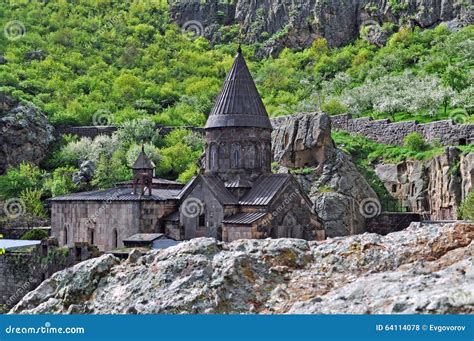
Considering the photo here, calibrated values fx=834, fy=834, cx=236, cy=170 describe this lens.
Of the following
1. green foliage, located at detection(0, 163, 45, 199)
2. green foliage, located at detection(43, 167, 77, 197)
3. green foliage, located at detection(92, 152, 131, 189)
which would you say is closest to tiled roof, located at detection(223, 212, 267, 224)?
green foliage, located at detection(92, 152, 131, 189)

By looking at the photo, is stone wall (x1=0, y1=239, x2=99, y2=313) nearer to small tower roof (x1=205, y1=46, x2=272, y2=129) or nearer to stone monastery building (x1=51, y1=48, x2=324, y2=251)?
stone monastery building (x1=51, y1=48, x2=324, y2=251)

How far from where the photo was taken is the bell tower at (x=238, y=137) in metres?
30.7

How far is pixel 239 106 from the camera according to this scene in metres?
30.9

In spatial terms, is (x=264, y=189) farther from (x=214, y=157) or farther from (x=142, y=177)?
(x=142, y=177)

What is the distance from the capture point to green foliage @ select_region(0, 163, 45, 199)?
50.1 meters

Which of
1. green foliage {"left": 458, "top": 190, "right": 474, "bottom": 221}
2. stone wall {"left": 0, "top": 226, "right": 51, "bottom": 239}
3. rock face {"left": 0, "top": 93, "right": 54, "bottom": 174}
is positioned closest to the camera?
green foliage {"left": 458, "top": 190, "right": 474, "bottom": 221}

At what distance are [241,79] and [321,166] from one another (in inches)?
321

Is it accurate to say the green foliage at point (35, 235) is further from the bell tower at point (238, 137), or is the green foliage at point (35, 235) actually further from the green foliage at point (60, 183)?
the bell tower at point (238, 137)

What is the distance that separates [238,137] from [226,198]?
2.53m

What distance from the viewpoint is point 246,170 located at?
30.8m

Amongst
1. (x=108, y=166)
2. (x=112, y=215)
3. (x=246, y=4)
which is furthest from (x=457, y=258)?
(x=246, y=4)

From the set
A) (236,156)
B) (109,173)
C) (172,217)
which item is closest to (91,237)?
(172,217)

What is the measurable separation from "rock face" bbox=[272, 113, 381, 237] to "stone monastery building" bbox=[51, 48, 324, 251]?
534cm

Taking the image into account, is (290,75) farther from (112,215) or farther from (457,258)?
(457,258)
